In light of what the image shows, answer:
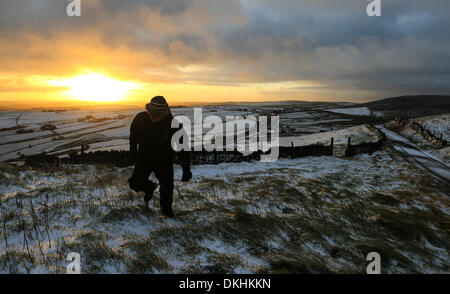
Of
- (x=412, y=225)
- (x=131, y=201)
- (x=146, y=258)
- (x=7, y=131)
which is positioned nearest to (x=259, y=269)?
(x=146, y=258)

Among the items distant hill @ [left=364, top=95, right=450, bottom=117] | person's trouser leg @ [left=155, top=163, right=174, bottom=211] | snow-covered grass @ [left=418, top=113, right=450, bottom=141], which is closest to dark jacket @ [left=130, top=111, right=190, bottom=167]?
person's trouser leg @ [left=155, top=163, right=174, bottom=211]

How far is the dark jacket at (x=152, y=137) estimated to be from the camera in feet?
14.3

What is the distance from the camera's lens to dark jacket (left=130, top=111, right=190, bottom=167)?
437 cm

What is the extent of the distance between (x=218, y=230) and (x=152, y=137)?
211 centimetres

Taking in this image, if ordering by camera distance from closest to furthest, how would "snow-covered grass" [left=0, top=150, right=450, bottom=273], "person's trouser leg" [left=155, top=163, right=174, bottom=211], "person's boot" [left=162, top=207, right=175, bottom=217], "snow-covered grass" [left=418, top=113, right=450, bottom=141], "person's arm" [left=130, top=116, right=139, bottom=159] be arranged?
"snow-covered grass" [left=0, top=150, right=450, bottom=273], "person's arm" [left=130, top=116, right=139, bottom=159], "person's trouser leg" [left=155, top=163, right=174, bottom=211], "person's boot" [left=162, top=207, right=175, bottom=217], "snow-covered grass" [left=418, top=113, right=450, bottom=141]

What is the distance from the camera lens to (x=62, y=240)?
361 centimetres

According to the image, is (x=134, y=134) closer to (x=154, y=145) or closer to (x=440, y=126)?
(x=154, y=145)

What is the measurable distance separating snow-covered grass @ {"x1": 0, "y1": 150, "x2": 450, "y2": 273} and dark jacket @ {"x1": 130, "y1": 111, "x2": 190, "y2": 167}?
50.5 inches

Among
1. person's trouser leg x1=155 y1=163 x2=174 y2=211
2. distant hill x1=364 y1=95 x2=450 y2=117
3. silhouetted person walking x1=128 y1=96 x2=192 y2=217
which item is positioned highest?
distant hill x1=364 y1=95 x2=450 y2=117

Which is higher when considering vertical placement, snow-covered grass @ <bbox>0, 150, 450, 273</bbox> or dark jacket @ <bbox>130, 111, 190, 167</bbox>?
dark jacket @ <bbox>130, 111, 190, 167</bbox>

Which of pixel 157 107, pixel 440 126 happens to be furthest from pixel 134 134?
pixel 440 126

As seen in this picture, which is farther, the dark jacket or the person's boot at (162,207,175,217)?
the person's boot at (162,207,175,217)

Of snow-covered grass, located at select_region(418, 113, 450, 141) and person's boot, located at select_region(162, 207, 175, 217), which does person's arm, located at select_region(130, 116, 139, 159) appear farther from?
snow-covered grass, located at select_region(418, 113, 450, 141)

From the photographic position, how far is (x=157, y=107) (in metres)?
4.19
